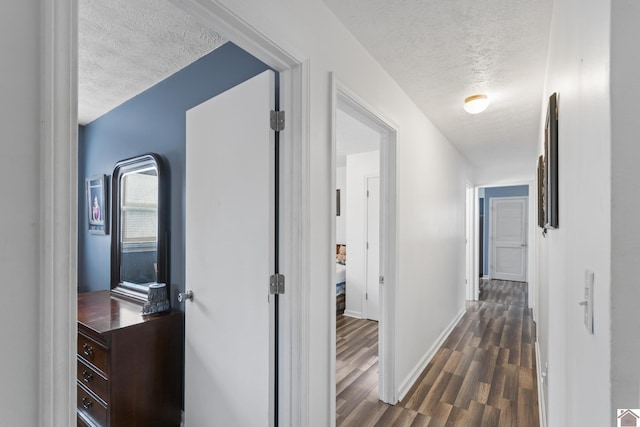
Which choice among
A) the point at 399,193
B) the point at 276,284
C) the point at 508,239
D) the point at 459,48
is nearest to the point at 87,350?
the point at 276,284

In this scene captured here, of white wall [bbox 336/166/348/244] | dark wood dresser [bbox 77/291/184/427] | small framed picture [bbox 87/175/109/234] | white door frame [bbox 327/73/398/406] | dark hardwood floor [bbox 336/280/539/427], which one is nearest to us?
dark wood dresser [bbox 77/291/184/427]

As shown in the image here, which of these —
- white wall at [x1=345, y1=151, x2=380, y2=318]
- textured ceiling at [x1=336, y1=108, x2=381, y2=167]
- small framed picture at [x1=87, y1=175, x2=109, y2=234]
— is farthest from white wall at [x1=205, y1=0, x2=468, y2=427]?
small framed picture at [x1=87, y1=175, x2=109, y2=234]

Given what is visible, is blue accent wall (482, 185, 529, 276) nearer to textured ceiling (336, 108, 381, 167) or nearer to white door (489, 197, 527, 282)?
white door (489, 197, 527, 282)

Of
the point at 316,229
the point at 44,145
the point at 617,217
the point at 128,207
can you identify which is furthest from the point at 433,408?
the point at 128,207

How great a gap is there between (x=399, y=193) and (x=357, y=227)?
2.12m

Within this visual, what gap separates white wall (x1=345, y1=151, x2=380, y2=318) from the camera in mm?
4348

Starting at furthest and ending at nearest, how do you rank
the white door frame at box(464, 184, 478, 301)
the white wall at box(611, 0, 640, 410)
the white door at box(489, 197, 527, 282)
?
the white door at box(489, 197, 527, 282)
the white door frame at box(464, 184, 478, 301)
the white wall at box(611, 0, 640, 410)

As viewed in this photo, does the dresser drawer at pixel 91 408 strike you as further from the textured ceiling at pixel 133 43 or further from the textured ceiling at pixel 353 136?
the textured ceiling at pixel 353 136

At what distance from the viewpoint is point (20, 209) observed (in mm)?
592

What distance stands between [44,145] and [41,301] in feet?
1.06

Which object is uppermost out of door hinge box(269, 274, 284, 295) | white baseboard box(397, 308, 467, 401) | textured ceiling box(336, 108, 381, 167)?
textured ceiling box(336, 108, 381, 167)

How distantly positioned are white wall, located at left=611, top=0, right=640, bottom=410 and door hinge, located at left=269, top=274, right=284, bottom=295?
110 cm

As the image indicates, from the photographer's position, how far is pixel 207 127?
1.71 metres

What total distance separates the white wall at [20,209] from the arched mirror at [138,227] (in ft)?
5.34
